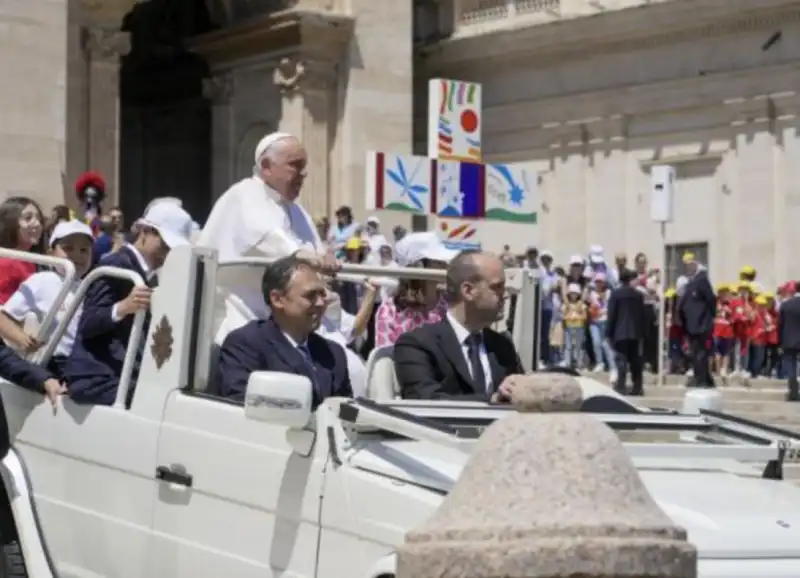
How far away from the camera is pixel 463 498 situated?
391 centimetres

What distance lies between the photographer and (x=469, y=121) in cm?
2359

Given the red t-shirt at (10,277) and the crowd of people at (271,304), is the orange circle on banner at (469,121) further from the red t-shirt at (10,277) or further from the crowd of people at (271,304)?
the red t-shirt at (10,277)

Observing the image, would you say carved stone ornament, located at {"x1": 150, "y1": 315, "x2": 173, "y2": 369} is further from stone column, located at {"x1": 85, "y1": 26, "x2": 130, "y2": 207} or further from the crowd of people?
stone column, located at {"x1": 85, "y1": 26, "x2": 130, "y2": 207}

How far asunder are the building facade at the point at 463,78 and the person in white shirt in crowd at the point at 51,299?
1401cm

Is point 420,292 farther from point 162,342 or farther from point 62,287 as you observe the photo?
point 162,342

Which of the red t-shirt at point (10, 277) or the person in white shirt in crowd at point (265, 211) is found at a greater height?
the person in white shirt in crowd at point (265, 211)

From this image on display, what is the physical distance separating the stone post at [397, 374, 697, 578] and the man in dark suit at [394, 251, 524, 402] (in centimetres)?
359

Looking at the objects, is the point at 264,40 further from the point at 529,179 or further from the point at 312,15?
the point at 529,179

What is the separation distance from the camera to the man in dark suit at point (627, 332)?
23.6 metres

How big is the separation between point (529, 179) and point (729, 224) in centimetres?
731

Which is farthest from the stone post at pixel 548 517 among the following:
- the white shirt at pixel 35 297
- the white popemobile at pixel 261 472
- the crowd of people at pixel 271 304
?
the white shirt at pixel 35 297

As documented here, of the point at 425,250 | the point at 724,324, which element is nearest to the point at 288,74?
the point at 724,324

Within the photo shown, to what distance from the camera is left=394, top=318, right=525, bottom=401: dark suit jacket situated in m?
7.60

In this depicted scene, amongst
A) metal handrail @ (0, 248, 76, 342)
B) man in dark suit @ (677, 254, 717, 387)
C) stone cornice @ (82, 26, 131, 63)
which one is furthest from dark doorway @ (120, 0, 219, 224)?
metal handrail @ (0, 248, 76, 342)
